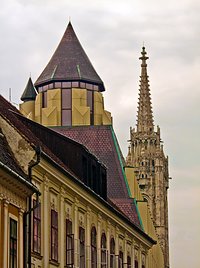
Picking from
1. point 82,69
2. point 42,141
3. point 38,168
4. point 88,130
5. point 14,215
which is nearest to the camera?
point 14,215

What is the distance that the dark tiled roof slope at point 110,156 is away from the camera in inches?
2662

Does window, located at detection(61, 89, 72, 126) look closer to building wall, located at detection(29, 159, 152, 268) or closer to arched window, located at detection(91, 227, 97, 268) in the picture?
building wall, located at detection(29, 159, 152, 268)

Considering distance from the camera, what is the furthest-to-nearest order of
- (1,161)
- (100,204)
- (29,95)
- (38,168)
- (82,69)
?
(29,95)
(82,69)
(100,204)
(38,168)
(1,161)

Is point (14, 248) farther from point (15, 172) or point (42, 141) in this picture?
point (42, 141)

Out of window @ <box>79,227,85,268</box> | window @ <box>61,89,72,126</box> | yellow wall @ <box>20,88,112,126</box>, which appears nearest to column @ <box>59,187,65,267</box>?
window @ <box>79,227,85,268</box>

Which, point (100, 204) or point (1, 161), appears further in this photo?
A: point (100, 204)

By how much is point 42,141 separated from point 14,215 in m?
10.6

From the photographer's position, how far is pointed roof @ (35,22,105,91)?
292ft

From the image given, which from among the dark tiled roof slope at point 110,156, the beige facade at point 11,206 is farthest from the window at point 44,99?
the beige facade at point 11,206

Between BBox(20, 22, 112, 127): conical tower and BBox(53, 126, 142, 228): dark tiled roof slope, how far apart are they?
15.5 meters

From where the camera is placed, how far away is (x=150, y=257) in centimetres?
6806

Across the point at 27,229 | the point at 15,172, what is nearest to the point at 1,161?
the point at 15,172

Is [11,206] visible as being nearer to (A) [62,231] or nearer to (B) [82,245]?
(A) [62,231]

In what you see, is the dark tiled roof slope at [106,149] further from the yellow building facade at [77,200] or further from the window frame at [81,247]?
the window frame at [81,247]
